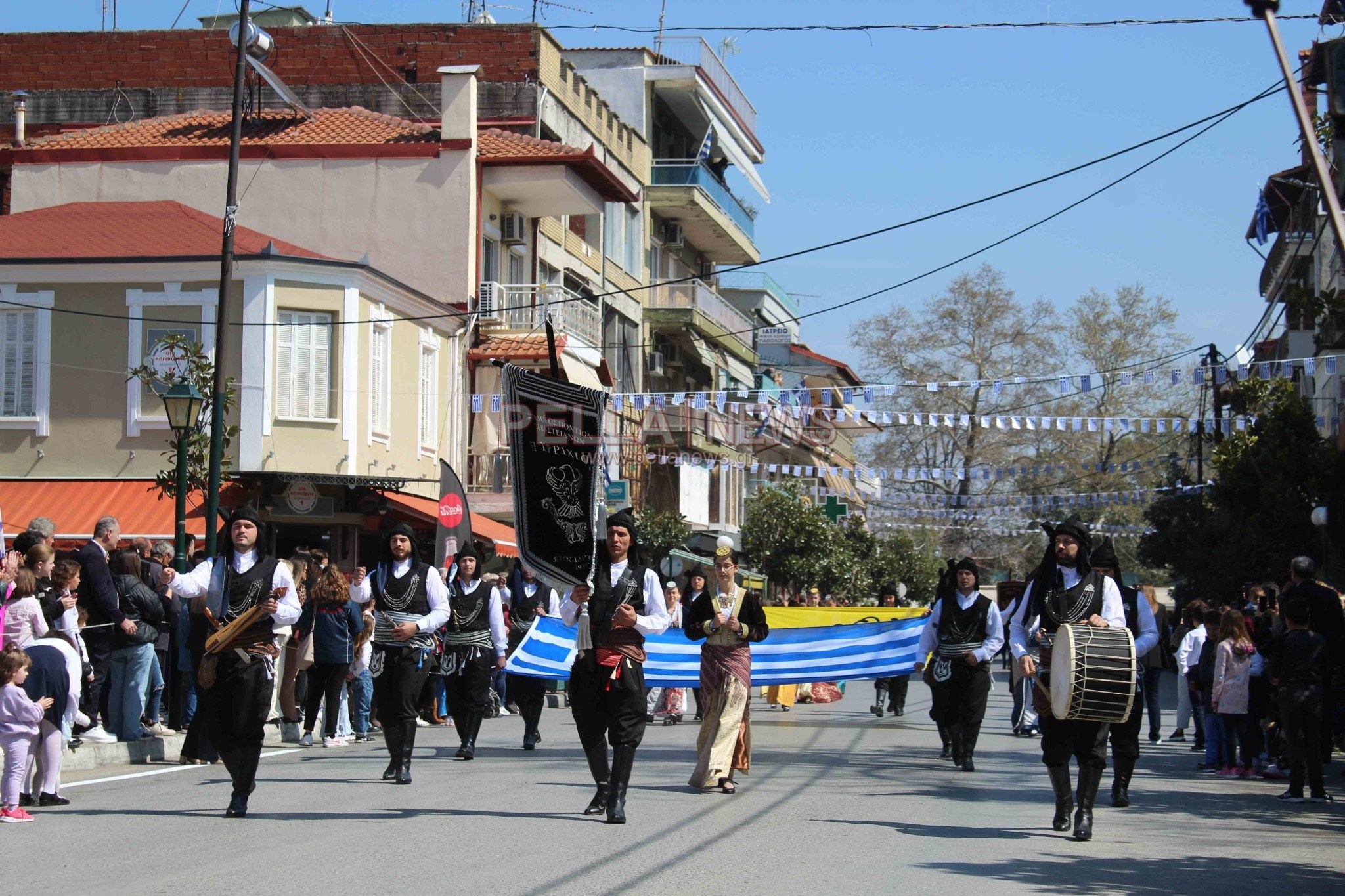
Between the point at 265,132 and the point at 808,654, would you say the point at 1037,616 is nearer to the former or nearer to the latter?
the point at 808,654

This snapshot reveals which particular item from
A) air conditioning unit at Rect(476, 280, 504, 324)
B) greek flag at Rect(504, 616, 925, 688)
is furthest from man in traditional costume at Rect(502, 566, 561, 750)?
air conditioning unit at Rect(476, 280, 504, 324)

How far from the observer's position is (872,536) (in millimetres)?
61375

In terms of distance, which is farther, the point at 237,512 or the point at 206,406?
the point at 206,406

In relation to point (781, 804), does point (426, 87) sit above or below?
above

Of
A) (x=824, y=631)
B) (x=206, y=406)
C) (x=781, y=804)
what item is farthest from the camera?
(x=206, y=406)

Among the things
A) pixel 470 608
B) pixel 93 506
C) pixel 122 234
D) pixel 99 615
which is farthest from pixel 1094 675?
pixel 122 234

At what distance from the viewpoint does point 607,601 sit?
10.5 meters

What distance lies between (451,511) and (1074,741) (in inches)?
565

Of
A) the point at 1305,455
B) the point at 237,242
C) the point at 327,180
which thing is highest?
the point at 327,180

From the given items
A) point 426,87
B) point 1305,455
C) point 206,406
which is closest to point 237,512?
point 206,406

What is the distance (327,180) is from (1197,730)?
74.8 ft

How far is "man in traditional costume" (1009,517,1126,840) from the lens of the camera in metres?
10.4

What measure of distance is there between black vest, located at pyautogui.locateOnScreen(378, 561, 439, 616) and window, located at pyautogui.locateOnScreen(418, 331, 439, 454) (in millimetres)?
21143

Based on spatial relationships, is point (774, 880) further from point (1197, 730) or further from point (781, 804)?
point (1197, 730)
